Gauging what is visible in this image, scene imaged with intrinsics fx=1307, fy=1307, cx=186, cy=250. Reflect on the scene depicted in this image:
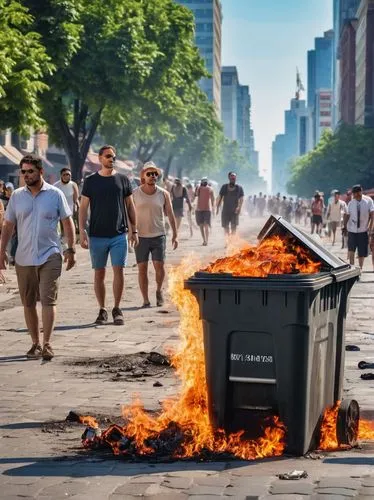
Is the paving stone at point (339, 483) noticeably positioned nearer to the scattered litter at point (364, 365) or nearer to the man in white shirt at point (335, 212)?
the scattered litter at point (364, 365)

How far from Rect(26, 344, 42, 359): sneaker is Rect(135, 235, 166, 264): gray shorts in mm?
4559

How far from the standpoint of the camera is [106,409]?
822cm

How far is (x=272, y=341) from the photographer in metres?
6.62

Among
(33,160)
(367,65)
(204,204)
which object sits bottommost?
(204,204)

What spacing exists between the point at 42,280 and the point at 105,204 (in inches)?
112

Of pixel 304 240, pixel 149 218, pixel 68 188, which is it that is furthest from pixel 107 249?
pixel 68 188

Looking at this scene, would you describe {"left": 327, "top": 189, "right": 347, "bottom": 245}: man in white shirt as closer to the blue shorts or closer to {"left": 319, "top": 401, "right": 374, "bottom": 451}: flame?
the blue shorts

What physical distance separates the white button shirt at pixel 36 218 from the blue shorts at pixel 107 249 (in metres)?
2.65

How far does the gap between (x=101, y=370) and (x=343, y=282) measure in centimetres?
329

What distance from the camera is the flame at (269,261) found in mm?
6754

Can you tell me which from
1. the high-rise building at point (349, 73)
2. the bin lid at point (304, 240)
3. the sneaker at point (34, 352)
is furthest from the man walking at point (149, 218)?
the high-rise building at point (349, 73)

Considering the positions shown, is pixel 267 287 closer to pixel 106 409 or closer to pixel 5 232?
pixel 106 409

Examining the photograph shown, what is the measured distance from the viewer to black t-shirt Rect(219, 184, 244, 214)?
29.0m

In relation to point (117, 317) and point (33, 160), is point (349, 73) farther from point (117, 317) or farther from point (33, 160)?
point (33, 160)
